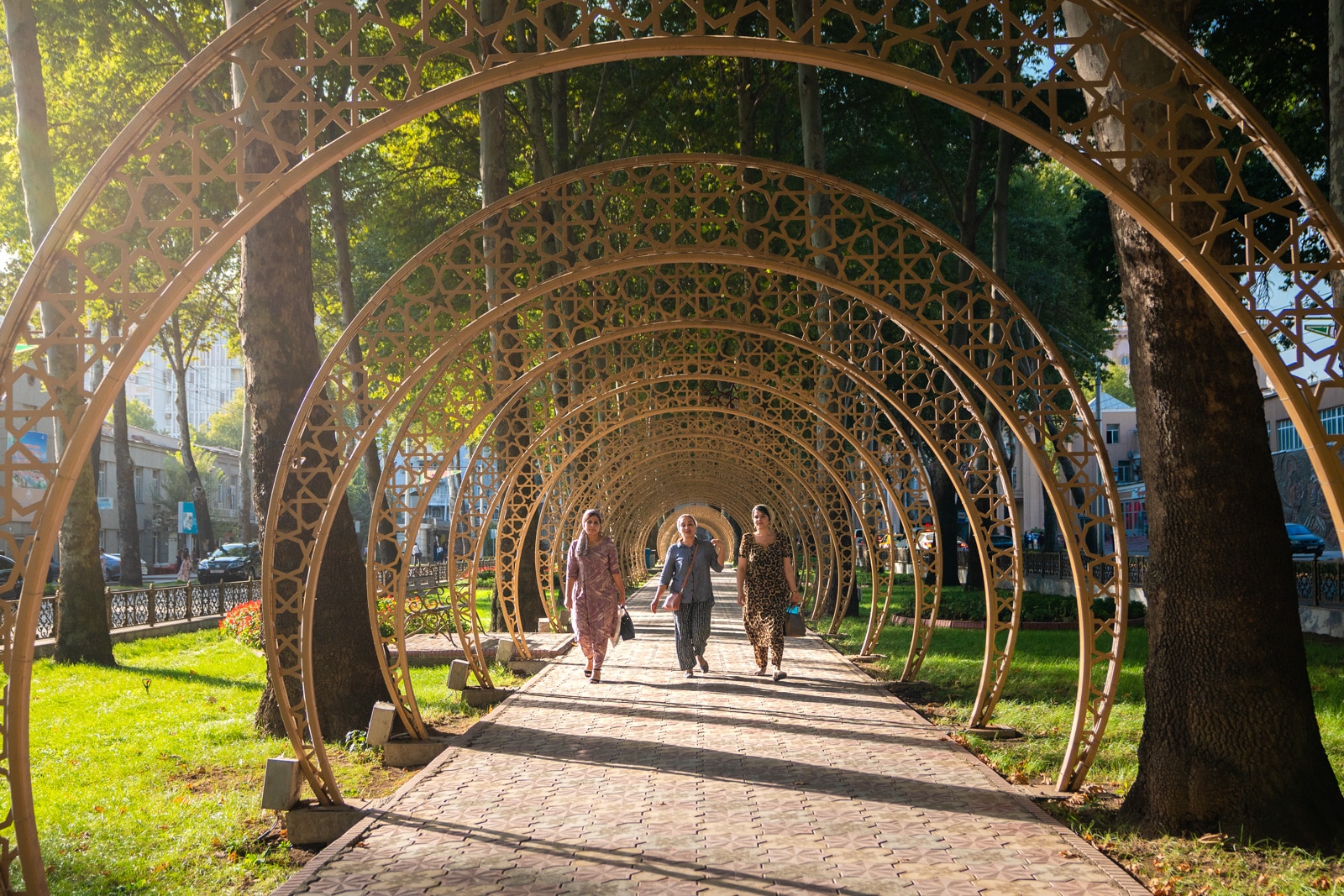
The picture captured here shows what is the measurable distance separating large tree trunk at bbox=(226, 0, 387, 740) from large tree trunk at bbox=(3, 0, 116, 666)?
540 cm

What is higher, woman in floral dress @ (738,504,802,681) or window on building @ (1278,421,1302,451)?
window on building @ (1278,421,1302,451)

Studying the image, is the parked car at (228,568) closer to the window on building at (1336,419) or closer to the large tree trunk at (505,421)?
the large tree trunk at (505,421)

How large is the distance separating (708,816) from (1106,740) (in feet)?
12.3

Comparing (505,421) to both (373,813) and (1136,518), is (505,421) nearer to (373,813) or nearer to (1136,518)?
(373,813)

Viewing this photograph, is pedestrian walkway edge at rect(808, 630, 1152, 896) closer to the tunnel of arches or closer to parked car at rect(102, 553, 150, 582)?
the tunnel of arches

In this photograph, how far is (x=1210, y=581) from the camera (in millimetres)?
5258

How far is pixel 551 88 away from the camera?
62.3ft

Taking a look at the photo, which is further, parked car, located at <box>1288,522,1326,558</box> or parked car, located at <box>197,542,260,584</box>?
parked car, located at <box>197,542,260,584</box>

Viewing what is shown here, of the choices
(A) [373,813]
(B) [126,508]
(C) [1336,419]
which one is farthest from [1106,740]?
(C) [1336,419]

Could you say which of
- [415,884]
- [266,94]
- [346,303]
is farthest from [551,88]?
[415,884]

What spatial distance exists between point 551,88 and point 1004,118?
53.3 ft

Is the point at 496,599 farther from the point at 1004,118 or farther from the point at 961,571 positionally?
the point at 961,571

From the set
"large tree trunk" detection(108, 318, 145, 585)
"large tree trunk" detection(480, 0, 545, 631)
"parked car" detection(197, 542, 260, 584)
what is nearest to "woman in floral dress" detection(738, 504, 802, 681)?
"large tree trunk" detection(480, 0, 545, 631)

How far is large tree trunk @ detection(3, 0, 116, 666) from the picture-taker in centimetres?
1237
